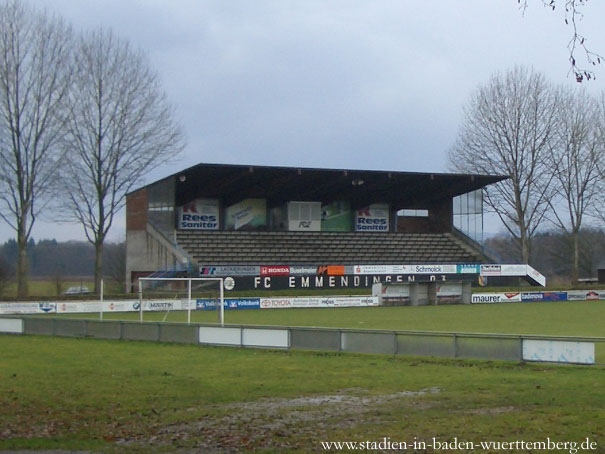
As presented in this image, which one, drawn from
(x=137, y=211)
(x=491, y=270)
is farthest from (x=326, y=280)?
(x=137, y=211)

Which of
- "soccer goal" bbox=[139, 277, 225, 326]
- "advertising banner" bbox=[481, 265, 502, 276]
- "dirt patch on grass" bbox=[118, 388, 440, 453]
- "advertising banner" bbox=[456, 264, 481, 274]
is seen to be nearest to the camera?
"dirt patch on grass" bbox=[118, 388, 440, 453]

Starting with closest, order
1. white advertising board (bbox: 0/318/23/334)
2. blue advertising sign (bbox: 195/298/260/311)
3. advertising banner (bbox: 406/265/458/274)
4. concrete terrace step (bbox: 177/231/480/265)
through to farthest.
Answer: white advertising board (bbox: 0/318/23/334) → blue advertising sign (bbox: 195/298/260/311) → concrete terrace step (bbox: 177/231/480/265) → advertising banner (bbox: 406/265/458/274)

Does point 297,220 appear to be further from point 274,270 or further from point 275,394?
point 275,394

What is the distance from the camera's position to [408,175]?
222ft

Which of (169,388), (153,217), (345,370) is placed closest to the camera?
(169,388)

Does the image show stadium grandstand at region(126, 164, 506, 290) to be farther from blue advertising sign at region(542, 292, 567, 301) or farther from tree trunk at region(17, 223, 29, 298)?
tree trunk at region(17, 223, 29, 298)

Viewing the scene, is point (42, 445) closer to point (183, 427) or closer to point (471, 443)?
point (183, 427)

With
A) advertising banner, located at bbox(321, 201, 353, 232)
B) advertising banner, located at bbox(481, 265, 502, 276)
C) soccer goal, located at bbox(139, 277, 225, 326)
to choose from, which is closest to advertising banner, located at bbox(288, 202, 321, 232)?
advertising banner, located at bbox(321, 201, 353, 232)

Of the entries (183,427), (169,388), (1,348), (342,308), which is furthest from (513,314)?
(183,427)

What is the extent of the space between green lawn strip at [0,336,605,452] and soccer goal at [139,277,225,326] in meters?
16.3

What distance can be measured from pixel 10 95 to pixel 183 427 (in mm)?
45502

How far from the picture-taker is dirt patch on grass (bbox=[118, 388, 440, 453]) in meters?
10.9

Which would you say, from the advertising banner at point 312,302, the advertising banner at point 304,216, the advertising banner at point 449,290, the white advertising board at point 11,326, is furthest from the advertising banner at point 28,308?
the advertising banner at point 449,290

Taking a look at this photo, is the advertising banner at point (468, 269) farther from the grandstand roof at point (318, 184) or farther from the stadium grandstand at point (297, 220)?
the grandstand roof at point (318, 184)
